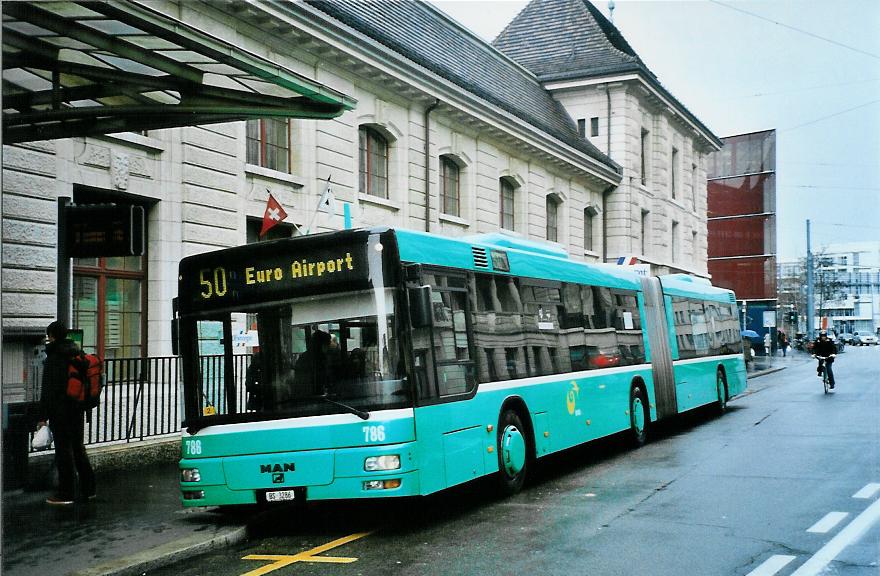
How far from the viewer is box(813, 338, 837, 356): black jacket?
27484 millimetres

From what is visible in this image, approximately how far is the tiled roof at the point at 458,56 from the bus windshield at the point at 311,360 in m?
11.6

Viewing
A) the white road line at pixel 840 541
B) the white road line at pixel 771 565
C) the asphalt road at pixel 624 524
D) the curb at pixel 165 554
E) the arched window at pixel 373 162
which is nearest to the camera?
the white road line at pixel 771 565

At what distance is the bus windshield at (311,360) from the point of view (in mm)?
8648

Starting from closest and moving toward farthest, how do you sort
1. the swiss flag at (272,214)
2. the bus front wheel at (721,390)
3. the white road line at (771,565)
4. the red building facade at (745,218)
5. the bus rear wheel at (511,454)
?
1. the white road line at (771,565)
2. the bus rear wheel at (511,454)
3. the swiss flag at (272,214)
4. the bus front wheel at (721,390)
5. the red building facade at (745,218)

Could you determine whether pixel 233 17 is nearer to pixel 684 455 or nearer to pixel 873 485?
pixel 684 455

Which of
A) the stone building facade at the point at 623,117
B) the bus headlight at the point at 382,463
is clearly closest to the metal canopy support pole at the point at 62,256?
the bus headlight at the point at 382,463

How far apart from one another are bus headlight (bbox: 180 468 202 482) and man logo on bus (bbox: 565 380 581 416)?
17.3 feet

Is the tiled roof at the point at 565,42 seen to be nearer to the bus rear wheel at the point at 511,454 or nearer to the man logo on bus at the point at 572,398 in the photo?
the man logo on bus at the point at 572,398

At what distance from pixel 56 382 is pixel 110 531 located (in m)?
2.30

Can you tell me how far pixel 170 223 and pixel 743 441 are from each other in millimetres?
10007

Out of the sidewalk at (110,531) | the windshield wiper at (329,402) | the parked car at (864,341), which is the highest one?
the windshield wiper at (329,402)

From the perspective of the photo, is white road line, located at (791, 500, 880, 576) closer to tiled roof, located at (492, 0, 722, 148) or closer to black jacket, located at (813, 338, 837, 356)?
black jacket, located at (813, 338, 837, 356)

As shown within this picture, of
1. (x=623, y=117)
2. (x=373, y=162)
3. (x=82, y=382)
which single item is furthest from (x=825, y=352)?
(x=82, y=382)

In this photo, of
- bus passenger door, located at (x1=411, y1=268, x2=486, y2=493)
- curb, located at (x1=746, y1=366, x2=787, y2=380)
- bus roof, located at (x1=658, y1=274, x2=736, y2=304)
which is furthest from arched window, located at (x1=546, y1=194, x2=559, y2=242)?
bus passenger door, located at (x1=411, y1=268, x2=486, y2=493)
